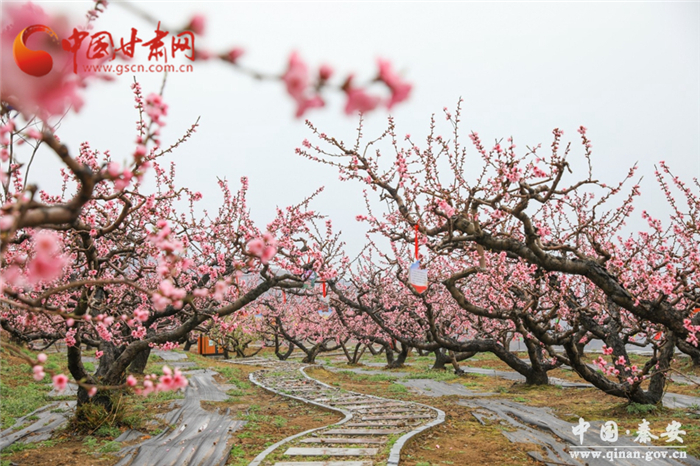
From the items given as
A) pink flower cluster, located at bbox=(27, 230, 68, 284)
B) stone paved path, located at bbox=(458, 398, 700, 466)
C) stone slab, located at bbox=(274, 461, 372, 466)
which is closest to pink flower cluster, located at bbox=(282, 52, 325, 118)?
pink flower cluster, located at bbox=(27, 230, 68, 284)

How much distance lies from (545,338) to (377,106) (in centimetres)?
810

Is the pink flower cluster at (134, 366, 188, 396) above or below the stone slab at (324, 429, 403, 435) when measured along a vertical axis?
above

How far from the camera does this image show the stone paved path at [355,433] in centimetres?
600

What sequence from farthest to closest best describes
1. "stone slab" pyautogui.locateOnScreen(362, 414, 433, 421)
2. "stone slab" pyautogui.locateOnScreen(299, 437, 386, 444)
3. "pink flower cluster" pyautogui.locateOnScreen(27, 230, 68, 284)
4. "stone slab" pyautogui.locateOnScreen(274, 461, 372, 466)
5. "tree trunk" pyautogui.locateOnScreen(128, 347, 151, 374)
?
"tree trunk" pyautogui.locateOnScreen(128, 347, 151, 374), "stone slab" pyautogui.locateOnScreen(362, 414, 433, 421), "stone slab" pyautogui.locateOnScreen(299, 437, 386, 444), "stone slab" pyautogui.locateOnScreen(274, 461, 372, 466), "pink flower cluster" pyautogui.locateOnScreen(27, 230, 68, 284)

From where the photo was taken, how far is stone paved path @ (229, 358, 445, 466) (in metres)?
6.00

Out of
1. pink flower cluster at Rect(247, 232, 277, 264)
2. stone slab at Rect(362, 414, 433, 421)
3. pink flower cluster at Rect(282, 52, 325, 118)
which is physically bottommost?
stone slab at Rect(362, 414, 433, 421)

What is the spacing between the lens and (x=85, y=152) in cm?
711

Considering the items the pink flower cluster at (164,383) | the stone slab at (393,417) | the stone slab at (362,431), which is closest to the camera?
the pink flower cluster at (164,383)

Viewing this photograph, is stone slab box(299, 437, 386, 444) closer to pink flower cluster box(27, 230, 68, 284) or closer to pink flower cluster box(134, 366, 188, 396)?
pink flower cluster box(134, 366, 188, 396)

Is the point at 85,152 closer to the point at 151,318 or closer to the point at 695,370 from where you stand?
the point at 151,318

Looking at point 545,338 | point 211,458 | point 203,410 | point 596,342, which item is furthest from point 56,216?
point 596,342

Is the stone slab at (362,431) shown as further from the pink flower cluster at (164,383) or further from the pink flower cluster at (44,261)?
the pink flower cluster at (44,261)

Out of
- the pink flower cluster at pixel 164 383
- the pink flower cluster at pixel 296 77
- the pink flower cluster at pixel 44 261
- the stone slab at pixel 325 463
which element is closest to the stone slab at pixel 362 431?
the stone slab at pixel 325 463

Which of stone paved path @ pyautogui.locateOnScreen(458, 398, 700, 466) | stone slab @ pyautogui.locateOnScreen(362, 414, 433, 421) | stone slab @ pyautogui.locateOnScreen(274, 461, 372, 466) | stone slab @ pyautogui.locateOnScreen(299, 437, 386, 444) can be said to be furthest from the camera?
stone slab @ pyautogui.locateOnScreen(362, 414, 433, 421)
